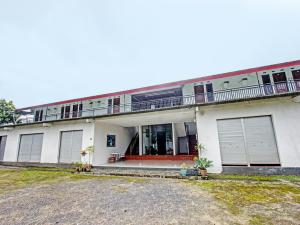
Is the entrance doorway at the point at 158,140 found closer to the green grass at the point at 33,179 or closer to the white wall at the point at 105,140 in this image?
the white wall at the point at 105,140

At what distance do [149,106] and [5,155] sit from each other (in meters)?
14.6

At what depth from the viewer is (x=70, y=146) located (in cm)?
1147

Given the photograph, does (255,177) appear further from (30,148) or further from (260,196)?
(30,148)

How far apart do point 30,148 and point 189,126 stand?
14901 millimetres

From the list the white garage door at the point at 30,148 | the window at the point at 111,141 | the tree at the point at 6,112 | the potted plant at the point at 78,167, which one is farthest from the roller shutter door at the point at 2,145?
the window at the point at 111,141

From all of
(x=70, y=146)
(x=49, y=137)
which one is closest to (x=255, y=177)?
(x=70, y=146)

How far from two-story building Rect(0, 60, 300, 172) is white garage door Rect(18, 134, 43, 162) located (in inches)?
Answer: 3.3

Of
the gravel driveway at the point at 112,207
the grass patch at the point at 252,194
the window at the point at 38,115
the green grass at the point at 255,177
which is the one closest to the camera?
the gravel driveway at the point at 112,207

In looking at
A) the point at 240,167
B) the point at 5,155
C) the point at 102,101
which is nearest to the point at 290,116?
the point at 240,167

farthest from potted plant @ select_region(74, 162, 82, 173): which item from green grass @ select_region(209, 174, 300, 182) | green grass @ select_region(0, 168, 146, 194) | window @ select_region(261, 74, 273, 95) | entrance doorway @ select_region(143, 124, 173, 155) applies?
window @ select_region(261, 74, 273, 95)

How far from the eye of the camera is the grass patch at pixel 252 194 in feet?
12.7

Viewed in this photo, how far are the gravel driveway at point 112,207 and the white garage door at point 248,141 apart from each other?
11.5ft

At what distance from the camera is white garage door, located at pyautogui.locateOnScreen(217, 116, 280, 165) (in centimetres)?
710

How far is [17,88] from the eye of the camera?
75.2 m
